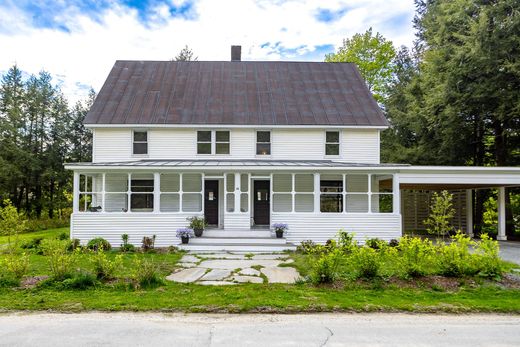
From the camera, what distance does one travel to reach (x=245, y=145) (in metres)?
16.3

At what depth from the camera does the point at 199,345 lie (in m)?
4.53

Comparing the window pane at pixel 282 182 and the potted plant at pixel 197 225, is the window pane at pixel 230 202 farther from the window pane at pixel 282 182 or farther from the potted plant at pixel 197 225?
the window pane at pixel 282 182

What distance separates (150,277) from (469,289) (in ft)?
20.4

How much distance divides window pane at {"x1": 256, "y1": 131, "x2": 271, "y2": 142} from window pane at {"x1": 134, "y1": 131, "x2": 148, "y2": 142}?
16.5 ft

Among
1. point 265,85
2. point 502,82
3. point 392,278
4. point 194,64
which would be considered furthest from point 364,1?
point 392,278

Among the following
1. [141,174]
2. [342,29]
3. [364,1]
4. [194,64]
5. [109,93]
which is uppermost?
[342,29]

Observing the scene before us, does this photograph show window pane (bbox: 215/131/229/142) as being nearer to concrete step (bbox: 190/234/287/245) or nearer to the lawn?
concrete step (bbox: 190/234/287/245)

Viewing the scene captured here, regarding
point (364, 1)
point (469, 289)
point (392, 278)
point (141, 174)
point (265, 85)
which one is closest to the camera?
point (469, 289)

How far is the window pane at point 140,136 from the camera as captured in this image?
1619cm

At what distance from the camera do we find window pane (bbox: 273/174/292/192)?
15.5 meters

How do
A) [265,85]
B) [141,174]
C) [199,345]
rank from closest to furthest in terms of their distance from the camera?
[199,345] → [141,174] → [265,85]

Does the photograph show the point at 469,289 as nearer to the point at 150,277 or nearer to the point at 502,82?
the point at 150,277

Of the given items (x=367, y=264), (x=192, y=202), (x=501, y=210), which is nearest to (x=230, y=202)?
(x=192, y=202)

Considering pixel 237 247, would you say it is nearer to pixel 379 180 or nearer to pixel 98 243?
pixel 98 243
